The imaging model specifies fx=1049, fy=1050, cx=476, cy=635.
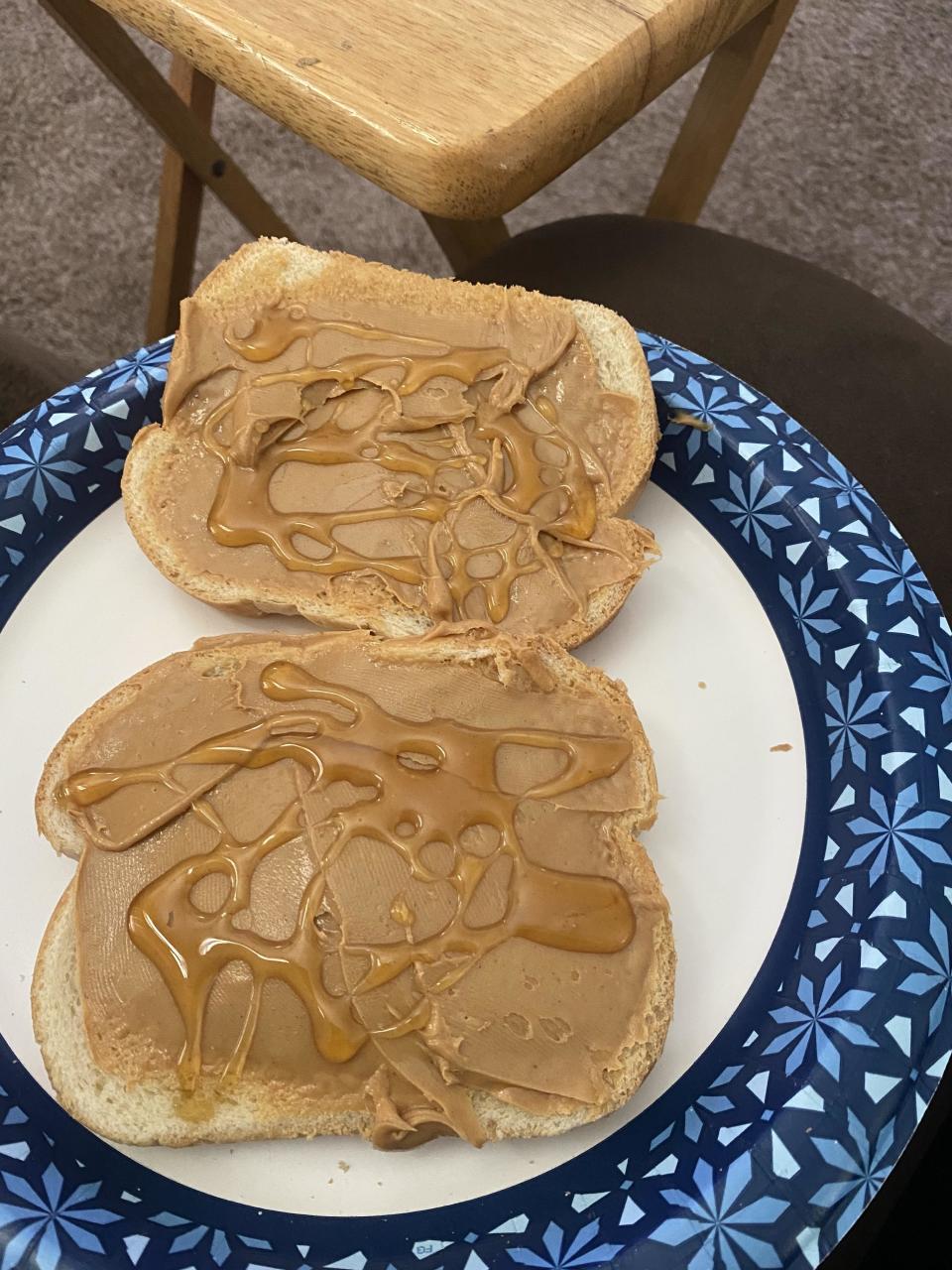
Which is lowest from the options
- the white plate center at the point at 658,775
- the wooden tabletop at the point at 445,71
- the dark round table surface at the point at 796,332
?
the white plate center at the point at 658,775

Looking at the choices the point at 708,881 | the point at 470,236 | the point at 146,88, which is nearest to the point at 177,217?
the point at 146,88

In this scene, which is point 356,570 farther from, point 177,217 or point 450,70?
point 177,217

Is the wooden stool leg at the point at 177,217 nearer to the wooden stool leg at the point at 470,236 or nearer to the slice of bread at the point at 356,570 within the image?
the wooden stool leg at the point at 470,236

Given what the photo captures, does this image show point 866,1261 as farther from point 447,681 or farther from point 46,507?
point 46,507

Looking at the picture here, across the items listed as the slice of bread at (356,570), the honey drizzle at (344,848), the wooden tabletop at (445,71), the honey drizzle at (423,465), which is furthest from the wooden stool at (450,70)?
the honey drizzle at (344,848)

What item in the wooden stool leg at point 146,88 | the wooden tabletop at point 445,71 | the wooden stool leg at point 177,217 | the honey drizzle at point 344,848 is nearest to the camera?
the honey drizzle at point 344,848

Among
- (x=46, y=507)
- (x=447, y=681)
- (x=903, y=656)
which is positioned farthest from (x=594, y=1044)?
(x=46, y=507)

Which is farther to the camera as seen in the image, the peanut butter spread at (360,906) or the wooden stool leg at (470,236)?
the wooden stool leg at (470,236)
